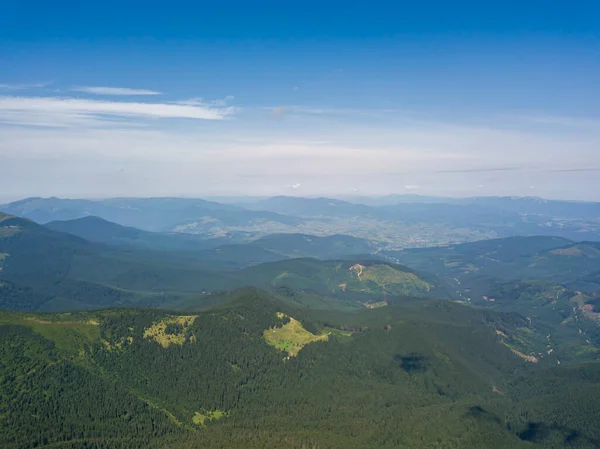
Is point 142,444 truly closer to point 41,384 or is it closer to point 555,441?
point 41,384

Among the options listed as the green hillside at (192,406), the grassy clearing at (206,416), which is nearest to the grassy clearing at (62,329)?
the green hillside at (192,406)

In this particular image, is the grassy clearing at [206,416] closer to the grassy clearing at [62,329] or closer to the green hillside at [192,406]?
the green hillside at [192,406]

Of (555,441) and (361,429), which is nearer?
(361,429)

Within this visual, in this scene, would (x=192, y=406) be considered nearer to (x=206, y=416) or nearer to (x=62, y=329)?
(x=206, y=416)

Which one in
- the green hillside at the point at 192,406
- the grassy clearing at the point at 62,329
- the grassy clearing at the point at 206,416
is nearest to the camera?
the green hillside at the point at 192,406

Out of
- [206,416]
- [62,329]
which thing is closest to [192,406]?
[206,416]

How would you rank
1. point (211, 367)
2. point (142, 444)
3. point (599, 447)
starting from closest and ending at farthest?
point (142, 444) → point (599, 447) → point (211, 367)

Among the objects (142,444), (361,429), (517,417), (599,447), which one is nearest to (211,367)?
(142,444)
